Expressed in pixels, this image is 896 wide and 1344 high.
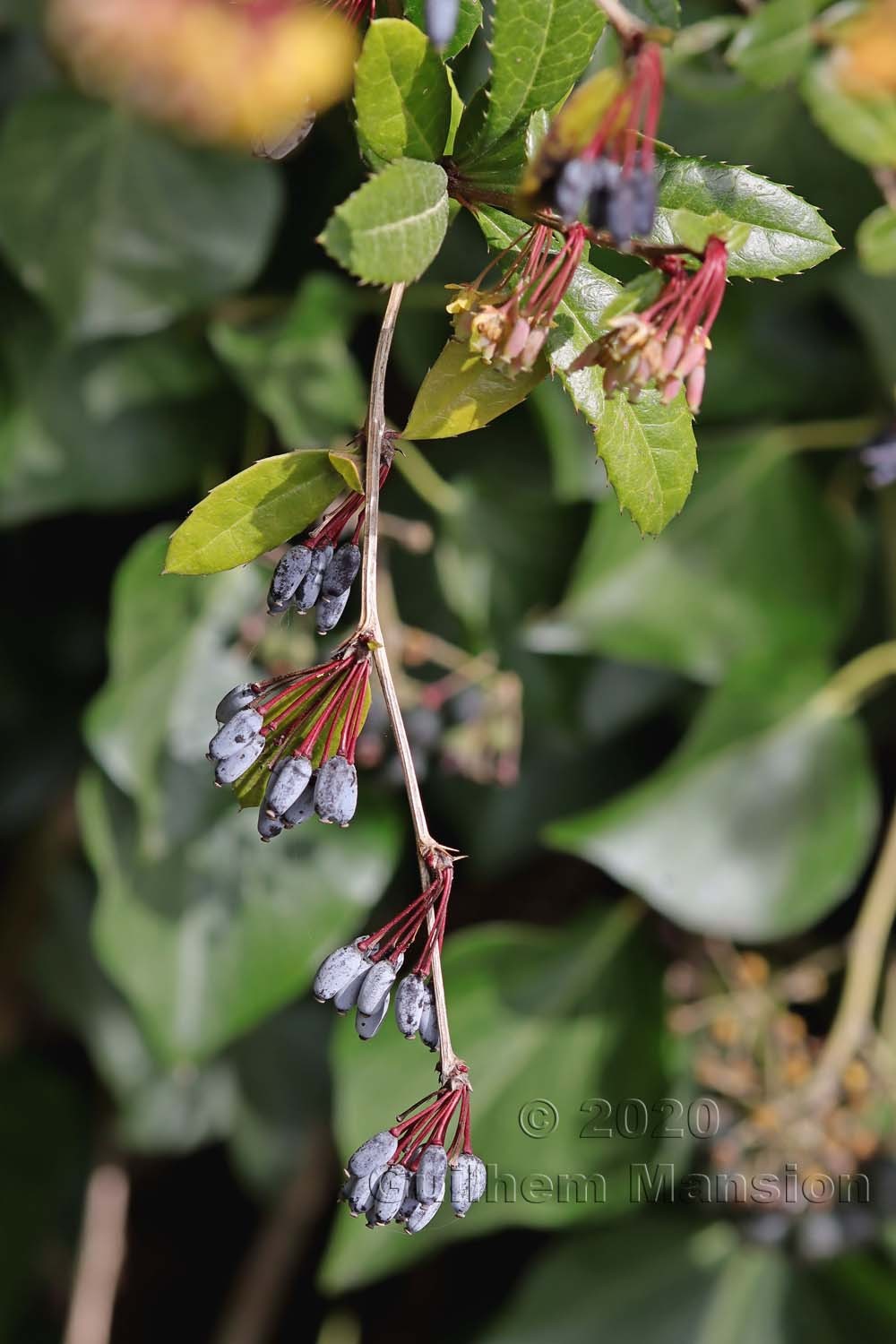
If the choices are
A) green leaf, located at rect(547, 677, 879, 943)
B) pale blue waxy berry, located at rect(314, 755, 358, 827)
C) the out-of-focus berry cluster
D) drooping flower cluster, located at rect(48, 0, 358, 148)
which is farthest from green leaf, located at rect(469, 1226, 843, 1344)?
drooping flower cluster, located at rect(48, 0, 358, 148)

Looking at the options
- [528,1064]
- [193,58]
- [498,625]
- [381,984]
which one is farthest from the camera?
[528,1064]

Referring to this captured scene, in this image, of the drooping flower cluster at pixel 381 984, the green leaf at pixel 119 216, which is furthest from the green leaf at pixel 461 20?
the green leaf at pixel 119 216

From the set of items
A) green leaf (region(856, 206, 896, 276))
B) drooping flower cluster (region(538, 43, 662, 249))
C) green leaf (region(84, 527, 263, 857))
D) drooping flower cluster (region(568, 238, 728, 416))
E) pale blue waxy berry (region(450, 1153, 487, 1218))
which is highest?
drooping flower cluster (region(538, 43, 662, 249))

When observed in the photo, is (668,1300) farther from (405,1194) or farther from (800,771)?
(405,1194)

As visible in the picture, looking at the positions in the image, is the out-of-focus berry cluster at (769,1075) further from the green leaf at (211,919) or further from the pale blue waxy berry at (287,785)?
the pale blue waxy berry at (287,785)

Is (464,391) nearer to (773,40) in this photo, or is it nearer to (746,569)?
(773,40)

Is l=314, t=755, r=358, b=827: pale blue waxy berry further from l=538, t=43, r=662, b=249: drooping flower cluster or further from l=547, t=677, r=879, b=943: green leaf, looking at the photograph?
l=547, t=677, r=879, b=943: green leaf

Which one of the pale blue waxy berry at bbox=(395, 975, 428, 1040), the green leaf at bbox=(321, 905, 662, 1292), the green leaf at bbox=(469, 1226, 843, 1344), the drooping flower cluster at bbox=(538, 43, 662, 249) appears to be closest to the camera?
the drooping flower cluster at bbox=(538, 43, 662, 249)

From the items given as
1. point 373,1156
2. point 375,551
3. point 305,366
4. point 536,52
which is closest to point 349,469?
point 375,551
